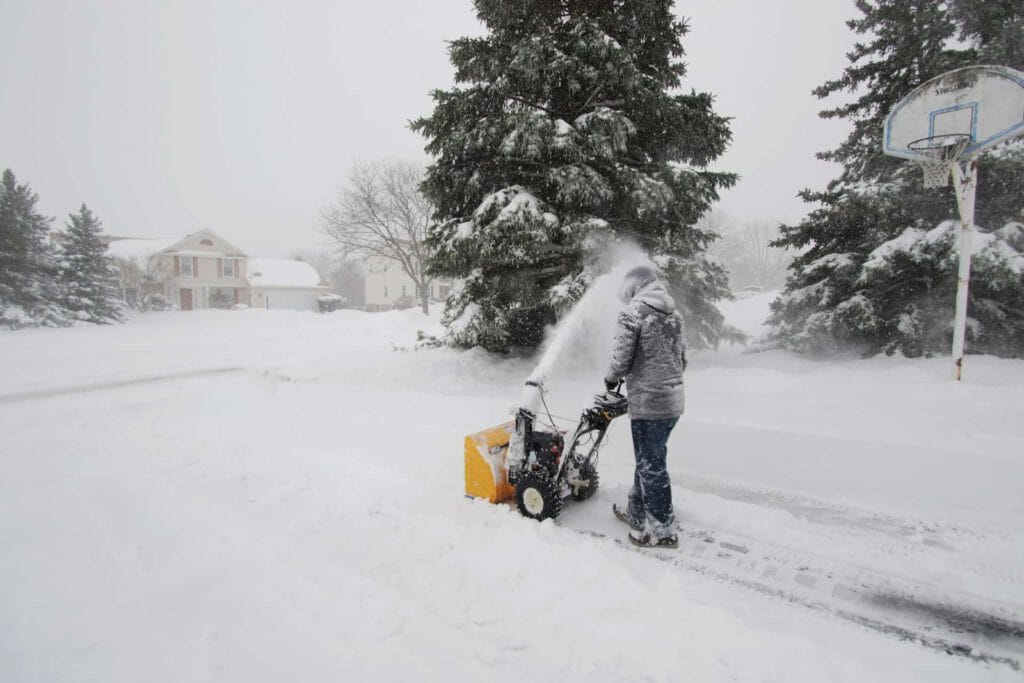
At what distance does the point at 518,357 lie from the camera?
10.2 metres

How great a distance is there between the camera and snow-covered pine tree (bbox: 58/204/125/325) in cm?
2322

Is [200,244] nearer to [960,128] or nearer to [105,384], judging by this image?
[105,384]

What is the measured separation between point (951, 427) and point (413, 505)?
6104mm

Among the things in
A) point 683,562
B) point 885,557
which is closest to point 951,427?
point 885,557

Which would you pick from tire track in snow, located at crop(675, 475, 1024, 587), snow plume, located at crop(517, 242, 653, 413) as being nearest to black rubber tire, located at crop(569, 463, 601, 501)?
tire track in snow, located at crop(675, 475, 1024, 587)

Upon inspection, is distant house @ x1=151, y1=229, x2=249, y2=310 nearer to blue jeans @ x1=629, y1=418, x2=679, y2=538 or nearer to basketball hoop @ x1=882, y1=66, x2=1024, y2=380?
blue jeans @ x1=629, y1=418, x2=679, y2=538

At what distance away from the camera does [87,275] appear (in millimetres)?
23938

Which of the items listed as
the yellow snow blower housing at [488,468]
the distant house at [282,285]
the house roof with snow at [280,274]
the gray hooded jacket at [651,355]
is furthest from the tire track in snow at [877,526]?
the house roof with snow at [280,274]

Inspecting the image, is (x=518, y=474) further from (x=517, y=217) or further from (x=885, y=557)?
(x=517, y=217)

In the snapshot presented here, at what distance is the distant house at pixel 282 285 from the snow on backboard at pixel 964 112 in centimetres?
4663

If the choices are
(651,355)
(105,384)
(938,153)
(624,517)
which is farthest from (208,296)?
(938,153)

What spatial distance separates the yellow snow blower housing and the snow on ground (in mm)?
166

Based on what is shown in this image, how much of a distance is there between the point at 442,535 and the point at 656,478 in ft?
5.46

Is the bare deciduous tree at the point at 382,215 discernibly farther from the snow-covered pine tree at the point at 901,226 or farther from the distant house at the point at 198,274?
the snow-covered pine tree at the point at 901,226
